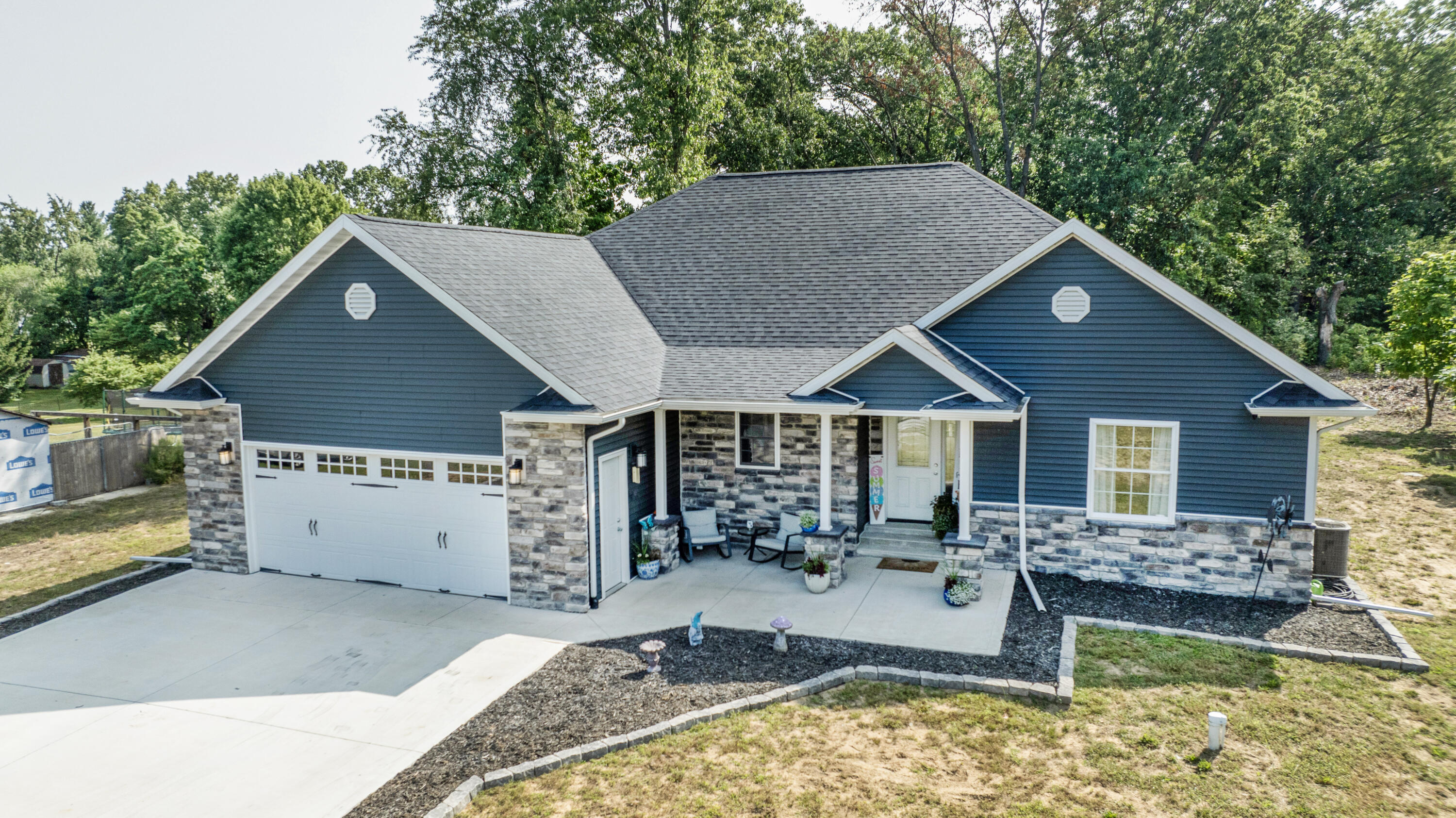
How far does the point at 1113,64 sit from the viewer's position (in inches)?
1266

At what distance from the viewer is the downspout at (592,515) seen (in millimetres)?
11539

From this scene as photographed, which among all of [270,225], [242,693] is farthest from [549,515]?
[270,225]

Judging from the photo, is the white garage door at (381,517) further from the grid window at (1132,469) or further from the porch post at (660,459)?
the grid window at (1132,469)

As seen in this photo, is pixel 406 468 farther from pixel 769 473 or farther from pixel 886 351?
pixel 886 351

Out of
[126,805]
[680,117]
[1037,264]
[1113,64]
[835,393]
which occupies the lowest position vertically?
[126,805]

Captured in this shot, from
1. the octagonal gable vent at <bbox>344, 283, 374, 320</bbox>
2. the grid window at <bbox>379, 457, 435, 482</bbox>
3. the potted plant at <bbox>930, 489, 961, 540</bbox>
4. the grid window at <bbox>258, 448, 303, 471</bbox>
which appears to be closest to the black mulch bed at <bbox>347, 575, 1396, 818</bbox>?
the potted plant at <bbox>930, 489, 961, 540</bbox>

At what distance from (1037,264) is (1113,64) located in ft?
79.8

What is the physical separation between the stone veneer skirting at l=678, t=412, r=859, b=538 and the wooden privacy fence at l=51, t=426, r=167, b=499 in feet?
49.1

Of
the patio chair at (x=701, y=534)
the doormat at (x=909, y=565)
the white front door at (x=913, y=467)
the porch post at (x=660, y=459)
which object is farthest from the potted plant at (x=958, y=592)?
the porch post at (x=660, y=459)

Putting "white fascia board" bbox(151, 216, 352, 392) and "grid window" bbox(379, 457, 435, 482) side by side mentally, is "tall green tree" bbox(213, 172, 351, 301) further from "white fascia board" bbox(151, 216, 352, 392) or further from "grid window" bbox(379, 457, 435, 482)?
"grid window" bbox(379, 457, 435, 482)

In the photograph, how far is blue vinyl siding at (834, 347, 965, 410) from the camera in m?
12.4

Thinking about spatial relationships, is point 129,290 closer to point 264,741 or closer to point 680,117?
point 680,117

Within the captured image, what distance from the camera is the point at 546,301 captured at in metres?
13.5

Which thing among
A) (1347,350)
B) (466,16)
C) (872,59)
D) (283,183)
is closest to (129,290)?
(283,183)
